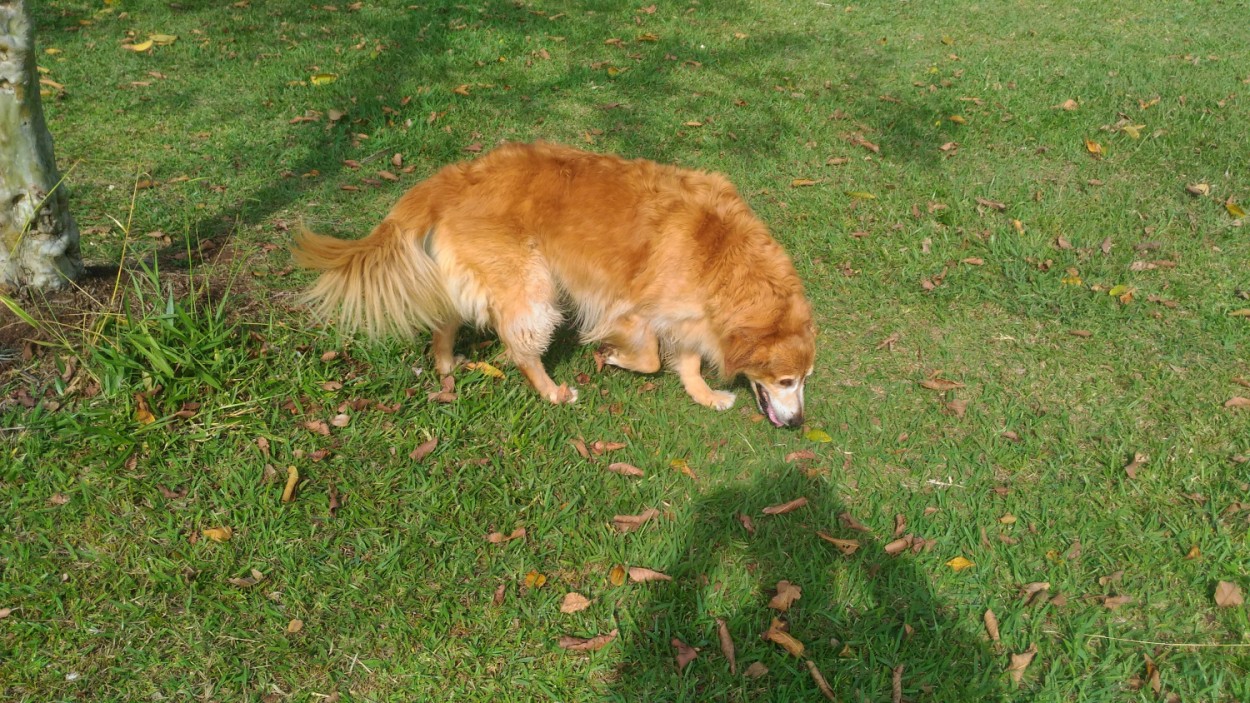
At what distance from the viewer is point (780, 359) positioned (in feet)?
13.3

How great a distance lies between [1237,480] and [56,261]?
5861mm

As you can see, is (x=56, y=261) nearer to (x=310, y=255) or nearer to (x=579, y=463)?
(x=310, y=255)

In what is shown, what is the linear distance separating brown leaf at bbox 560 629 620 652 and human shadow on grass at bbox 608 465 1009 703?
6 cm

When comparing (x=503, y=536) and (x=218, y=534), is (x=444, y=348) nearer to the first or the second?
(x=503, y=536)

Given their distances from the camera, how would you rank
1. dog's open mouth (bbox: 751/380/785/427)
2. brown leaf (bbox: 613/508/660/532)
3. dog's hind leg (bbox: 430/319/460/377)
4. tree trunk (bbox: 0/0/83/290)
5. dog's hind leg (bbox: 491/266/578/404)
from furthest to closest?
dog's hind leg (bbox: 430/319/460/377) < dog's open mouth (bbox: 751/380/785/427) < dog's hind leg (bbox: 491/266/578/404) < brown leaf (bbox: 613/508/660/532) < tree trunk (bbox: 0/0/83/290)

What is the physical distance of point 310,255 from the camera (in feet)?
13.2

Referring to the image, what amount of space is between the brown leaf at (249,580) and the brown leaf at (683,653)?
172cm

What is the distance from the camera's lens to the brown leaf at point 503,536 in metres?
3.59

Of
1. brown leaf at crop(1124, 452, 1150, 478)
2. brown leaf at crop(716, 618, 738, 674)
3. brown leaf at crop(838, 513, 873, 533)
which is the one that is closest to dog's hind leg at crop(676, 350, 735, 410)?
brown leaf at crop(838, 513, 873, 533)

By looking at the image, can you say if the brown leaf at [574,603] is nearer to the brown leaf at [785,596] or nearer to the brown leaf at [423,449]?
the brown leaf at [785,596]

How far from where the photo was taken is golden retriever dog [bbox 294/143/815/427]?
401 centimetres

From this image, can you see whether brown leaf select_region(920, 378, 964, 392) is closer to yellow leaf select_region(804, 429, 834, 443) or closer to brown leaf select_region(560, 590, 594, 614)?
yellow leaf select_region(804, 429, 834, 443)

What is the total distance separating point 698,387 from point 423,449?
161 cm

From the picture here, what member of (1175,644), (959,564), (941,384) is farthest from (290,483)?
(1175,644)
